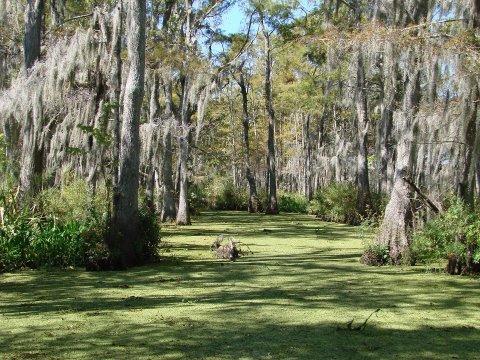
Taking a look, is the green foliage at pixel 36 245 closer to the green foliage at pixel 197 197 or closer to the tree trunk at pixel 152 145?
the tree trunk at pixel 152 145

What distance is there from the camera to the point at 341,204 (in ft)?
66.5

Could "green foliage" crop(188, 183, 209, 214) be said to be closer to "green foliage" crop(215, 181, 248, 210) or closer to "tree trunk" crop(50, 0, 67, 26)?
"green foliage" crop(215, 181, 248, 210)

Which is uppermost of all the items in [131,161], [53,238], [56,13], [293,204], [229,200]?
[56,13]

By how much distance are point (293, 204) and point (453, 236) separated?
22.4m

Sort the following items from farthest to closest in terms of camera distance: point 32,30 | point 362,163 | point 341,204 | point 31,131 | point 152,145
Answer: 1. point 341,204
2. point 362,163
3. point 152,145
4. point 32,30
5. point 31,131

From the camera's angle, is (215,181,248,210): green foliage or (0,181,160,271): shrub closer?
(0,181,160,271): shrub

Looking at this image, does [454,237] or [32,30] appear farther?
[32,30]

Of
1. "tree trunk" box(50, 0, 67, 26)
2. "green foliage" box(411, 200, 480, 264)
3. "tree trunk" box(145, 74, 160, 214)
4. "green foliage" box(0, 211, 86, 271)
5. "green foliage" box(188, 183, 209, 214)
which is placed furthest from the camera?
"green foliage" box(188, 183, 209, 214)

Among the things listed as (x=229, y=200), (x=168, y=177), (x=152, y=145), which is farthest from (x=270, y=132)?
(x=152, y=145)

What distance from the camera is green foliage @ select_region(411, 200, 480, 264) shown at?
24.3 ft

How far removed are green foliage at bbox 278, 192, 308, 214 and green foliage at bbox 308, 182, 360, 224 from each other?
782 cm

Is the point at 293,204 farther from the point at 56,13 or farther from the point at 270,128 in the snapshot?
the point at 56,13

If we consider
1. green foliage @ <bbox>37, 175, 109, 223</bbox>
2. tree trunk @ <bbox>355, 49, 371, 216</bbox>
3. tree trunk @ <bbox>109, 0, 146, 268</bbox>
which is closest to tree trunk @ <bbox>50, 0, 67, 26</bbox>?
green foliage @ <bbox>37, 175, 109, 223</bbox>

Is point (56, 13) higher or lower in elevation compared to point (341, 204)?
higher
